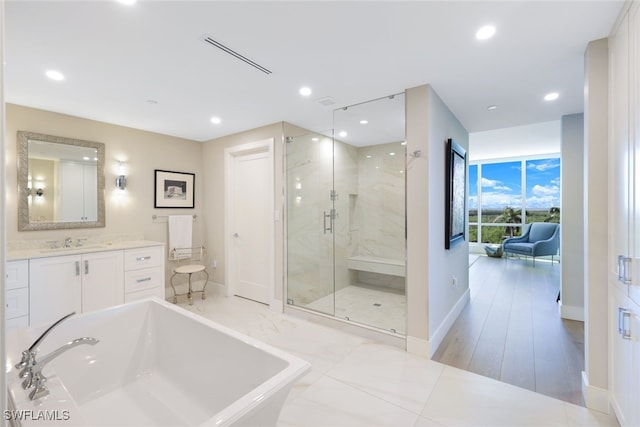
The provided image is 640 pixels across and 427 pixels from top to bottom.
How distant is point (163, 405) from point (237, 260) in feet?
8.19

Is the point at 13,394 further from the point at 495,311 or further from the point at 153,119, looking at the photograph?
the point at 495,311

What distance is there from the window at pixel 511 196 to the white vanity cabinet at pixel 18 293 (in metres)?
9.14

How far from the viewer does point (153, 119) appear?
342 cm

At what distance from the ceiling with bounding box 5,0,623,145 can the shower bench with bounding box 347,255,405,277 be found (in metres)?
1.91

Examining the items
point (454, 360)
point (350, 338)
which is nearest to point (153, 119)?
point (350, 338)

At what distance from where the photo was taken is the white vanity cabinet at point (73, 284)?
Result: 267 centimetres

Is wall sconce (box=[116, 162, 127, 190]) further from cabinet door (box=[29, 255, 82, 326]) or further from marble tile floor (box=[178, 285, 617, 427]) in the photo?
marble tile floor (box=[178, 285, 617, 427])

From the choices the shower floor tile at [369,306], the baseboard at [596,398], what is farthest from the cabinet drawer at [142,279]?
the baseboard at [596,398]

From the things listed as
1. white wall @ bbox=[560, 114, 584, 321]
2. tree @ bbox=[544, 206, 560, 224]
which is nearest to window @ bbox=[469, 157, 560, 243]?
tree @ bbox=[544, 206, 560, 224]

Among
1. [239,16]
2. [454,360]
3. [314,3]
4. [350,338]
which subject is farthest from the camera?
[350,338]

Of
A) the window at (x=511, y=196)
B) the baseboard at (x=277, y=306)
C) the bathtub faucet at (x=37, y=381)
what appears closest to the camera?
the bathtub faucet at (x=37, y=381)

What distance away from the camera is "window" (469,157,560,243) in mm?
7066

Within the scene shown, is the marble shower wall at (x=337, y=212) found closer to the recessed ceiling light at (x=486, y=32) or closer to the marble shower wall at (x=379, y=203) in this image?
the marble shower wall at (x=379, y=203)

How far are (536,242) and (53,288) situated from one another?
859 centimetres
